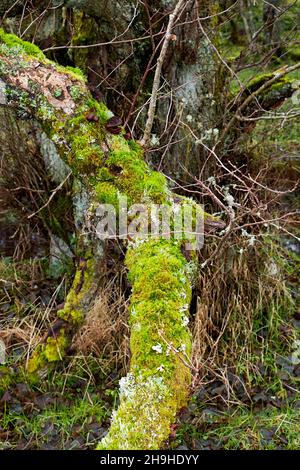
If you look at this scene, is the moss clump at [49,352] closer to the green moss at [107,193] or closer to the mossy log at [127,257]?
the mossy log at [127,257]

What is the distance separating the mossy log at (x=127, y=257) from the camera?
1.82 m

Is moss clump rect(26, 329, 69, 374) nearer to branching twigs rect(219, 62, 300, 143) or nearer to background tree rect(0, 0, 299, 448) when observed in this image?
background tree rect(0, 0, 299, 448)

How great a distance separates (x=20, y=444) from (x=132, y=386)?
164 centimetres

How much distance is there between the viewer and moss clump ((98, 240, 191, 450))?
1.76 meters

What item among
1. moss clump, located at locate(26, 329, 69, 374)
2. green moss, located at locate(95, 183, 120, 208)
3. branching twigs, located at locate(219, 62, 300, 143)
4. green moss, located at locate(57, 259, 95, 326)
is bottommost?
moss clump, located at locate(26, 329, 69, 374)

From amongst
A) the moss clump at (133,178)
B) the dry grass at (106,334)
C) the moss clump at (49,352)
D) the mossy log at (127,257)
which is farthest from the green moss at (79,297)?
the moss clump at (133,178)

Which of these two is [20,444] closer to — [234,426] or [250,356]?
[234,426]

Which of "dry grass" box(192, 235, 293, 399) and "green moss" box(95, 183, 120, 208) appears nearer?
"green moss" box(95, 183, 120, 208)

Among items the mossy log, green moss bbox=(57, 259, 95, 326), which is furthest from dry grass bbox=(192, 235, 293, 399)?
the mossy log

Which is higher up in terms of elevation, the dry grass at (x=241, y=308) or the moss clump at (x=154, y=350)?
the moss clump at (x=154, y=350)

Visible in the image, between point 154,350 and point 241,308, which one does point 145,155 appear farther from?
point 154,350

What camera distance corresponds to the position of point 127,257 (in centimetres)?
244

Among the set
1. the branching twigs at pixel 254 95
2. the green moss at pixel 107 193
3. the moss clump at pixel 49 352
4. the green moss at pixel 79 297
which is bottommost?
the moss clump at pixel 49 352
